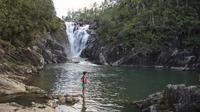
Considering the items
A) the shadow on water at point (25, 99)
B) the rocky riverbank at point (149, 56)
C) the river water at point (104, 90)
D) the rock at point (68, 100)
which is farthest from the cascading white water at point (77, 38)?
the shadow on water at point (25, 99)

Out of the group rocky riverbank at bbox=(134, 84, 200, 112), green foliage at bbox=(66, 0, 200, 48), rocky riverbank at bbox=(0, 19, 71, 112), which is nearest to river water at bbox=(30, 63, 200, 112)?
rocky riverbank at bbox=(134, 84, 200, 112)

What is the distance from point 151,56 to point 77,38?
32532mm

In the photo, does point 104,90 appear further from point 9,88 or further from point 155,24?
point 155,24

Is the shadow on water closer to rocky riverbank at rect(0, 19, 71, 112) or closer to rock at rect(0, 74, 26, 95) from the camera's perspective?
rocky riverbank at rect(0, 19, 71, 112)

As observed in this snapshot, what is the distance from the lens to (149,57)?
108562 mm

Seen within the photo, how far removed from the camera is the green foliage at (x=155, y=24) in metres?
113

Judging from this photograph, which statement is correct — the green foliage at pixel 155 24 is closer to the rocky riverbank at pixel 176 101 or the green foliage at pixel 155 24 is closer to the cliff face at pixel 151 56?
the cliff face at pixel 151 56

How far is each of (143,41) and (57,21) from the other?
95.4ft

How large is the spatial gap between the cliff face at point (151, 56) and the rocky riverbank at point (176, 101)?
6284cm

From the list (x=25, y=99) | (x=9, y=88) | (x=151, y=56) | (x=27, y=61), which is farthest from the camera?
(x=151, y=56)

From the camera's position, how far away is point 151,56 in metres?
109

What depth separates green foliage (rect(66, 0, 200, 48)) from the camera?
113m

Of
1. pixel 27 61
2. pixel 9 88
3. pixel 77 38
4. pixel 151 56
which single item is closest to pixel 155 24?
pixel 151 56

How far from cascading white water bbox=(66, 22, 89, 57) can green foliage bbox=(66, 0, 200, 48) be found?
563 cm
